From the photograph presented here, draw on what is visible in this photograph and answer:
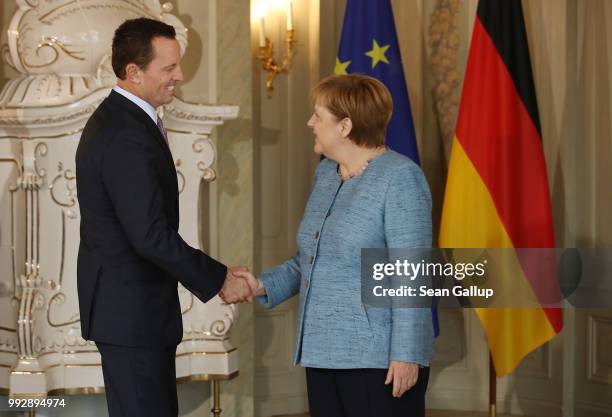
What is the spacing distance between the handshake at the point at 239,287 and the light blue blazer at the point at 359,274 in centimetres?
34

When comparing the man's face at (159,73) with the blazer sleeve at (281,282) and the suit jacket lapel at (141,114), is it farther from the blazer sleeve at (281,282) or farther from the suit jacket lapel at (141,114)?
the blazer sleeve at (281,282)

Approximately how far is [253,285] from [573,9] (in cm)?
297

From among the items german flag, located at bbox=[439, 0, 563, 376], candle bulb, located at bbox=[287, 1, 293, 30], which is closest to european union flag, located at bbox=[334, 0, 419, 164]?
german flag, located at bbox=[439, 0, 563, 376]

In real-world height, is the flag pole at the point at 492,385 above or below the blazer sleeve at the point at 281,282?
below

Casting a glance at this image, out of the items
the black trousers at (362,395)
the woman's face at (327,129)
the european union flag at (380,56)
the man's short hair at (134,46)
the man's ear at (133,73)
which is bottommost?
the black trousers at (362,395)

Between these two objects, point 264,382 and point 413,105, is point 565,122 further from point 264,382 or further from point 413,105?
point 264,382

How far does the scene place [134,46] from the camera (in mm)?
2658

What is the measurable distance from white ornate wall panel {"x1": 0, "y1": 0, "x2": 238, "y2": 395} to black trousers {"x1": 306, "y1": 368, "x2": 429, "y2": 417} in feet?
5.45

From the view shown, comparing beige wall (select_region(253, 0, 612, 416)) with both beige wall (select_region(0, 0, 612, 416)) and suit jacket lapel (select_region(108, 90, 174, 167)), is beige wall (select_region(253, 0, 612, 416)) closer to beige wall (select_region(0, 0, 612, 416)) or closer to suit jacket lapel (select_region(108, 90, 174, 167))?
beige wall (select_region(0, 0, 612, 416))

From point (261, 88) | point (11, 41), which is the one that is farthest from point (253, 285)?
point (261, 88)

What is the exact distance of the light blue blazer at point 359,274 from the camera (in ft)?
8.20

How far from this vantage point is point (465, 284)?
4684 mm

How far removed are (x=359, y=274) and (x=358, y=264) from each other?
29 mm

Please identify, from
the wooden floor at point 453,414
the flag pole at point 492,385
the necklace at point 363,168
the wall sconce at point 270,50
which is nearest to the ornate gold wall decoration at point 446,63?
the wall sconce at point 270,50
